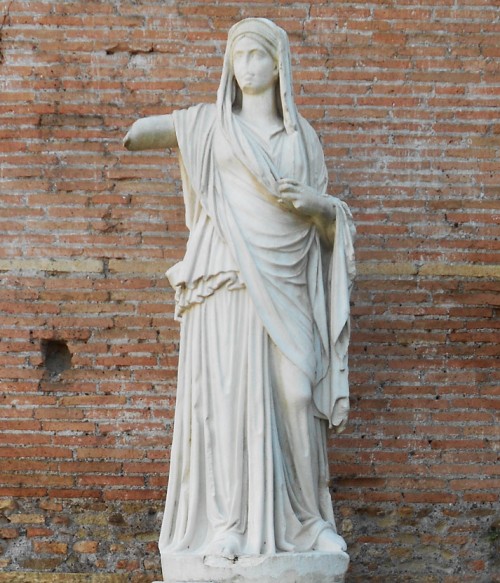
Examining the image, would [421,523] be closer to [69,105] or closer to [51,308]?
[51,308]

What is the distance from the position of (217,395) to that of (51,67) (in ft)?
8.65

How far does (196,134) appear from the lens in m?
6.70

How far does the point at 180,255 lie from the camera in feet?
26.6

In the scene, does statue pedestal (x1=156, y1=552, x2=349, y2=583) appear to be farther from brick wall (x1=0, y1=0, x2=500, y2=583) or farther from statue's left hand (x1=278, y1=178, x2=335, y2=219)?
brick wall (x1=0, y1=0, x2=500, y2=583)

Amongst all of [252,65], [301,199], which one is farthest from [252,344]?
[252,65]

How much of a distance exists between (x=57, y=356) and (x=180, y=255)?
33.0 inches

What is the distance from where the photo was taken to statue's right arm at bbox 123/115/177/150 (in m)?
6.73

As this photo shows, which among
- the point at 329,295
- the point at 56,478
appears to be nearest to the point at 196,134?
the point at 329,295

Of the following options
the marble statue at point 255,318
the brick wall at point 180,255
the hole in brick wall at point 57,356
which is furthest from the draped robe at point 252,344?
the hole in brick wall at point 57,356

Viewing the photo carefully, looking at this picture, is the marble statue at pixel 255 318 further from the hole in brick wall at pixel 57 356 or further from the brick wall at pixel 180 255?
the hole in brick wall at pixel 57 356

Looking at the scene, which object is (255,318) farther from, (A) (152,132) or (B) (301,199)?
(A) (152,132)

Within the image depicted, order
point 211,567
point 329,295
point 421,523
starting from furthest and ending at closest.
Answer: point 421,523 → point 329,295 → point 211,567

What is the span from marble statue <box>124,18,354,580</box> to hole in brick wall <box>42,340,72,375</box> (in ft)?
5.23

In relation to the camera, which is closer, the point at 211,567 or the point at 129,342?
the point at 211,567
